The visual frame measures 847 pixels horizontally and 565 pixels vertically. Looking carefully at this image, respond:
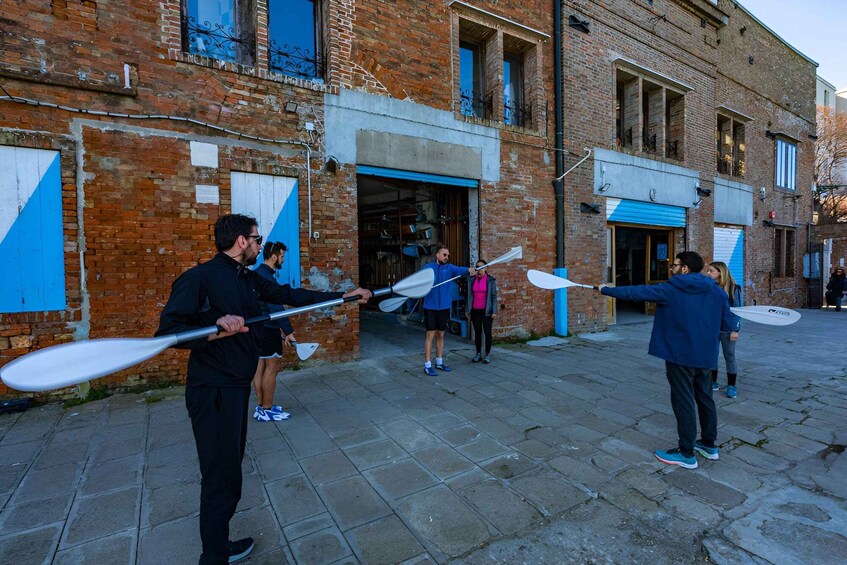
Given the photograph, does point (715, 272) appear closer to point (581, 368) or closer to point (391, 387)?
point (581, 368)

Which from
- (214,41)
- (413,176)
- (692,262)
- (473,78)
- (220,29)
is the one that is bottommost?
(692,262)

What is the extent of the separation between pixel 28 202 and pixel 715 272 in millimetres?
8543

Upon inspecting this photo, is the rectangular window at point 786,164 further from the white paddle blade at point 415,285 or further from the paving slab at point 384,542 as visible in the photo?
the paving slab at point 384,542

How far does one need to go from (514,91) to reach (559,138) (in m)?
1.51

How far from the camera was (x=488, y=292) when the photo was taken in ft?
22.5

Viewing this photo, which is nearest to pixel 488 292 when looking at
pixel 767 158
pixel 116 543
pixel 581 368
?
pixel 581 368

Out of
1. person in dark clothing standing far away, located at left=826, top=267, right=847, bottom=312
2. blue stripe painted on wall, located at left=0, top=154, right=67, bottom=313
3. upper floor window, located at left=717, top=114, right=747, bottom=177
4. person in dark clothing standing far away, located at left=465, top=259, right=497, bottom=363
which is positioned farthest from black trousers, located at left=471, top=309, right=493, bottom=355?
person in dark clothing standing far away, located at left=826, top=267, right=847, bottom=312

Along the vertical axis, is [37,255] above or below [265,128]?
below

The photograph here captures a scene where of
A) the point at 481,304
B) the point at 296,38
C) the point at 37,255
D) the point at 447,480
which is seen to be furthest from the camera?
the point at 481,304

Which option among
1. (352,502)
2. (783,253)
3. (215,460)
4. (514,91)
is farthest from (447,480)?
(783,253)

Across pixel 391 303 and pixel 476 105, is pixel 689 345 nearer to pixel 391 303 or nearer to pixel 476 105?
pixel 391 303

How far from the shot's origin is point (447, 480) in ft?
10.6

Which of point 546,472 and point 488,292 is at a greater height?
point 488,292

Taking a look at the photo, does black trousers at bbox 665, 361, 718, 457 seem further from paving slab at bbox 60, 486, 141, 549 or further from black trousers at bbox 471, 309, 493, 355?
paving slab at bbox 60, 486, 141, 549
